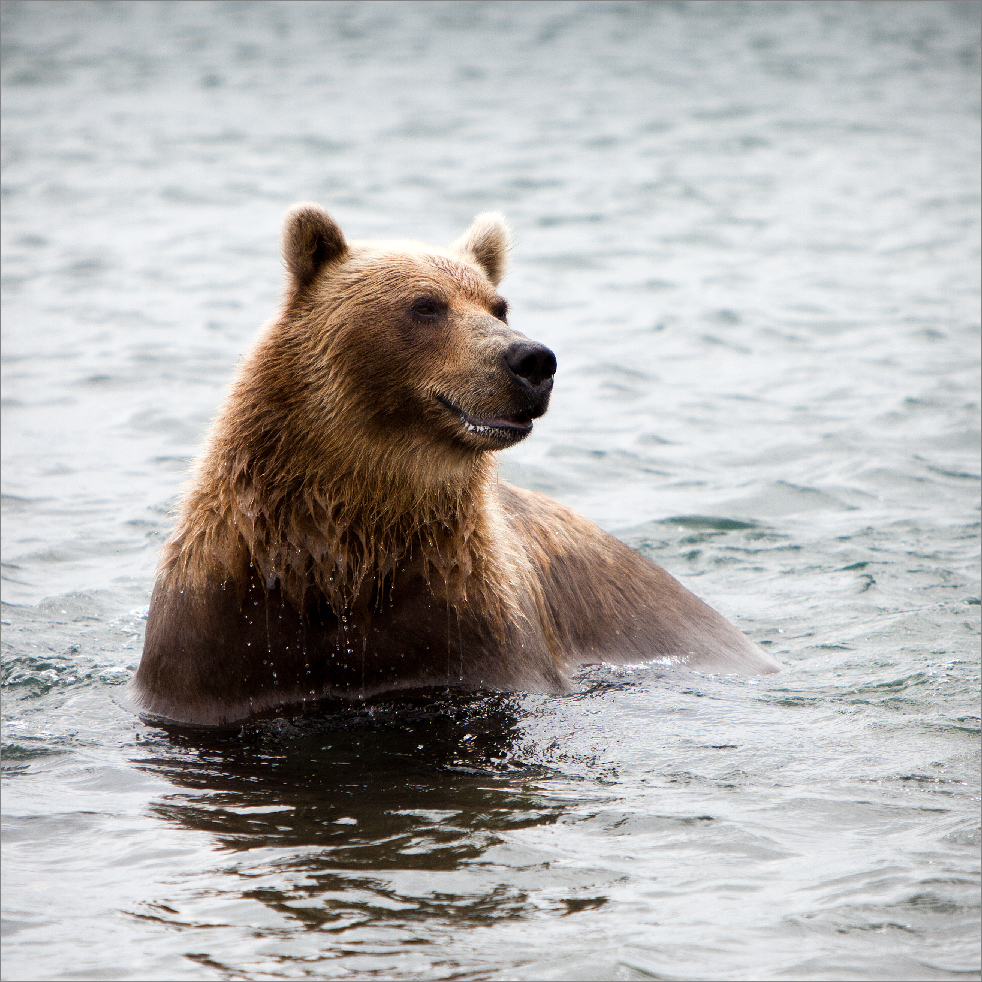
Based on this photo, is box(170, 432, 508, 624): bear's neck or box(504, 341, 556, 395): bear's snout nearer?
box(504, 341, 556, 395): bear's snout

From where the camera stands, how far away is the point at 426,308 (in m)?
5.69

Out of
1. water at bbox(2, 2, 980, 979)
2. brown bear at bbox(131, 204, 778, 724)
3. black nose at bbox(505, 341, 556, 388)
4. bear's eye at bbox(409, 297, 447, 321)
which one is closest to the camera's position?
water at bbox(2, 2, 980, 979)

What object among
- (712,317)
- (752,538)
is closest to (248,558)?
(752,538)

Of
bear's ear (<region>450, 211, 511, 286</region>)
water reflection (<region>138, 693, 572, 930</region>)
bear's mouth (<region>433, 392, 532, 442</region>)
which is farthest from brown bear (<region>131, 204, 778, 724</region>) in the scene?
bear's ear (<region>450, 211, 511, 286</region>)

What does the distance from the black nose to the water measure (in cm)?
140

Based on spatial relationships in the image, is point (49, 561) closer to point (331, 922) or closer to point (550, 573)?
point (550, 573)

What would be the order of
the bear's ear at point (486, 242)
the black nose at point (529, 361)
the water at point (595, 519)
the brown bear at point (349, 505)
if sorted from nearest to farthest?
the water at point (595, 519) < the black nose at point (529, 361) < the brown bear at point (349, 505) < the bear's ear at point (486, 242)

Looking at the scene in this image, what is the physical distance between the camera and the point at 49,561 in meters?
8.92

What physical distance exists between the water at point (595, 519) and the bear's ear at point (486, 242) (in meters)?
2.04

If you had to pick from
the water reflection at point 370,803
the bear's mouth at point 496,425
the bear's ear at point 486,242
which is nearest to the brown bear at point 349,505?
the bear's mouth at point 496,425

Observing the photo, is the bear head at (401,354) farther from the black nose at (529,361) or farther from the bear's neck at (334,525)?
the bear's neck at (334,525)

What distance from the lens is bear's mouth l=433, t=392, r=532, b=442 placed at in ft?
18.0

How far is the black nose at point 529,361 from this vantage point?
5.39 meters

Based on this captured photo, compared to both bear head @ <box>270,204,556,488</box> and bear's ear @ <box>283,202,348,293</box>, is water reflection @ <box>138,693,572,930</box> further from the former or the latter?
bear's ear @ <box>283,202,348,293</box>
